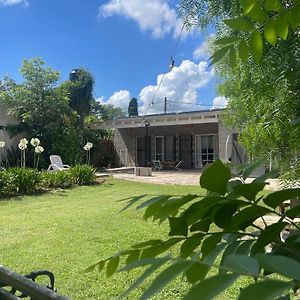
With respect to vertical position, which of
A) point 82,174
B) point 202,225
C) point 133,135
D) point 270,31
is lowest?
point 82,174

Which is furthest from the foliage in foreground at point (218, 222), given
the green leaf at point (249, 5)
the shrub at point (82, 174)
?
the shrub at point (82, 174)

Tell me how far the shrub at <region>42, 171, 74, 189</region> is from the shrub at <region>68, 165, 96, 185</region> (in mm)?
222

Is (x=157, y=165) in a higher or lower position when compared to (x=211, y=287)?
lower

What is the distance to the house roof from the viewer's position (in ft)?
70.9

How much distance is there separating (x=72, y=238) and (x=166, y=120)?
56.5 ft

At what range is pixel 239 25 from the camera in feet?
3.22

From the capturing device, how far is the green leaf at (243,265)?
475 millimetres

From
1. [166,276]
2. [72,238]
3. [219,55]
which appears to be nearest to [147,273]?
[166,276]

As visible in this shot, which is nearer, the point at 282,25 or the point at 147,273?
the point at 147,273

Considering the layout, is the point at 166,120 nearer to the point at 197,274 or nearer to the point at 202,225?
the point at 202,225

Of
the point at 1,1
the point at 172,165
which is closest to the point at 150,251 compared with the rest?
the point at 1,1

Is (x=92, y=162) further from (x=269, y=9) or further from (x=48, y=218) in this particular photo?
(x=269, y=9)

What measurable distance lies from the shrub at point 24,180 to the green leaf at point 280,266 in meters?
13.4

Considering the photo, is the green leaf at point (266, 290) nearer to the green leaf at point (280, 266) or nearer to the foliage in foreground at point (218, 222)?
the green leaf at point (280, 266)
